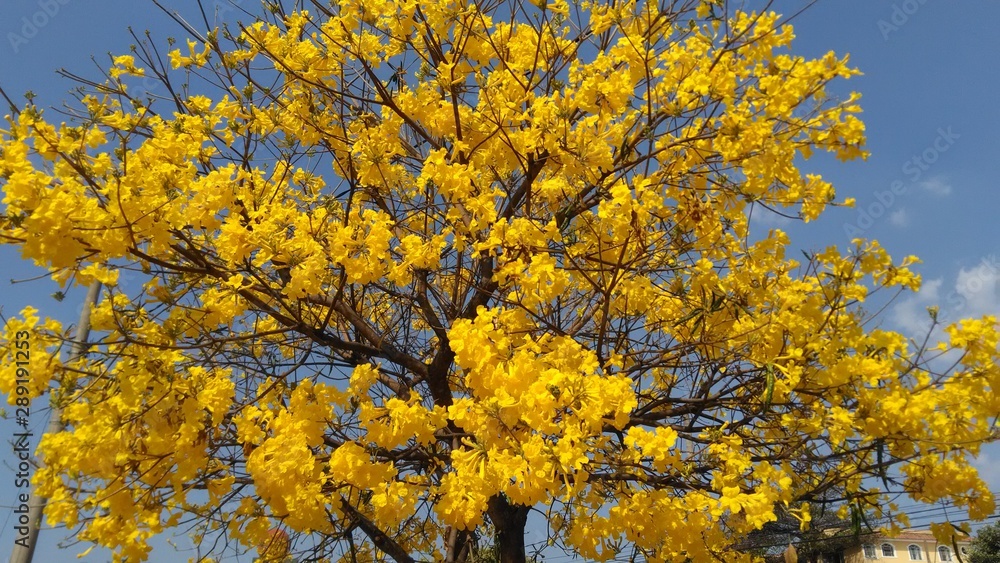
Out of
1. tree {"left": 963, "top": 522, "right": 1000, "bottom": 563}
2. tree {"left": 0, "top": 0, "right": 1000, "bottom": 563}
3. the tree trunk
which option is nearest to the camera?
tree {"left": 0, "top": 0, "right": 1000, "bottom": 563}

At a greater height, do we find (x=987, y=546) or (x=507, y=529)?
(x=987, y=546)

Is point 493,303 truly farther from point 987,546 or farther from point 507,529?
point 987,546

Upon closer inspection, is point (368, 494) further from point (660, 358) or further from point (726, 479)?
point (726, 479)

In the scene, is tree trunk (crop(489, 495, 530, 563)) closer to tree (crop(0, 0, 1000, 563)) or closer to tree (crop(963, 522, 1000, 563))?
tree (crop(0, 0, 1000, 563))

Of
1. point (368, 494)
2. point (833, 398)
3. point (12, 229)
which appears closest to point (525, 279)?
point (833, 398)

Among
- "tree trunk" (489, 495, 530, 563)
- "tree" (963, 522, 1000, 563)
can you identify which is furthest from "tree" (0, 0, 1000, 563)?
"tree" (963, 522, 1000, 563)

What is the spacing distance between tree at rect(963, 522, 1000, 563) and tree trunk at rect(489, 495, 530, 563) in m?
25.6

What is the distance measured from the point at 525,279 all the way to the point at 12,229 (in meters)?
1.90

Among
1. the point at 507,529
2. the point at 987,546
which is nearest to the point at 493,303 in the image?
the point at 507,529

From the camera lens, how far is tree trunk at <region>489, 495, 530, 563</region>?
3885 mm

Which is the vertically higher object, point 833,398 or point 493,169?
point 493,169

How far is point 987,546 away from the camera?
73.9 feet

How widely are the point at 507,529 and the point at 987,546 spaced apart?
26380 mm

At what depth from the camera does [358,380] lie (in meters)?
2.95
